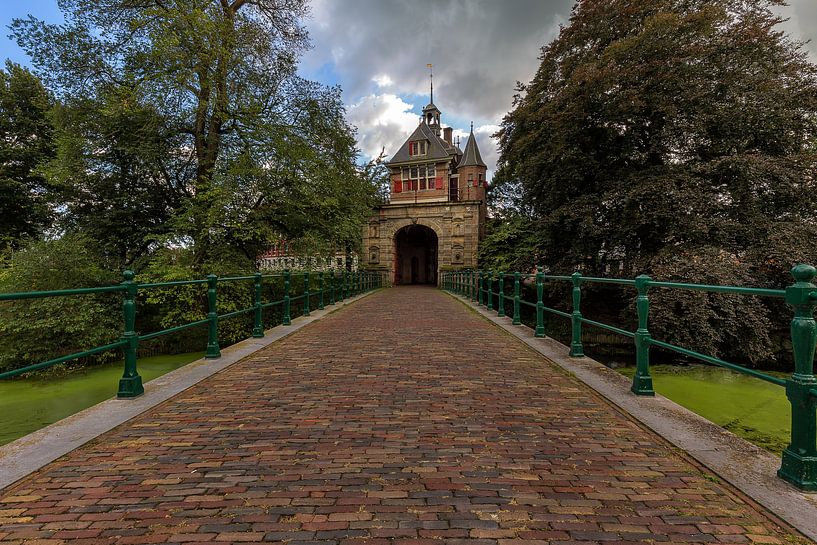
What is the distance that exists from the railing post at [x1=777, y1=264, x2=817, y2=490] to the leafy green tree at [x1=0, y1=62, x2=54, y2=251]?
2487cm

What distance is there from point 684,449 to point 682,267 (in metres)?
11.7

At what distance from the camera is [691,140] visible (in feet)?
50.6

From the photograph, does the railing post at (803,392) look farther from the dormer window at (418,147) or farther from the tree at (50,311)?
the dormer window at (418,147)

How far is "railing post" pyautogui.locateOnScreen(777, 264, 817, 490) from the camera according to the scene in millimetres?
2279

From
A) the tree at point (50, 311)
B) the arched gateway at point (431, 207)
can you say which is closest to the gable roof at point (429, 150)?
the arched gateway at point (431, 207)

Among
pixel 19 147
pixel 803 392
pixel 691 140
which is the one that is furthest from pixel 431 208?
pixel 803 392

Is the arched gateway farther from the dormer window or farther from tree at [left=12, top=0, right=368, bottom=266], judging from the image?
tree at [left=12, top=0, right=368, bottom=266]

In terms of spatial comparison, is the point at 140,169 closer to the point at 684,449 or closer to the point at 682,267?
the point at 684,449

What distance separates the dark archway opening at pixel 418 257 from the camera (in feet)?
138

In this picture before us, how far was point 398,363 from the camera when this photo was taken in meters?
5.40

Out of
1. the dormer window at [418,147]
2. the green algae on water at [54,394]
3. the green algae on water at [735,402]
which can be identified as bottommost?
the green algae on water at [54,394]

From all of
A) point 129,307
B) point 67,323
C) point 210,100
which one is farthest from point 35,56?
point 129,307

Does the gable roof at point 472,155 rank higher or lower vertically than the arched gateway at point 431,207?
higher

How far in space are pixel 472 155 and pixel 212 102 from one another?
26.8 meters
